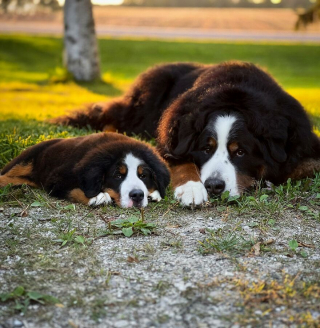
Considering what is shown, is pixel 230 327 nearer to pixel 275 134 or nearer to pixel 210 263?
pixel 210 263

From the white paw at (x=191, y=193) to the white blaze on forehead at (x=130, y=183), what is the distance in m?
0.34

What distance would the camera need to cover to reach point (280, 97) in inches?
222

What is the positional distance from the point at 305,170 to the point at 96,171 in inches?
90.2

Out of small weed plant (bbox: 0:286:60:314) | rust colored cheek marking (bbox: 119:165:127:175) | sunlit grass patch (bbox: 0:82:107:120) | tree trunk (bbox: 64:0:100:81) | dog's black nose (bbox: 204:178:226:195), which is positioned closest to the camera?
small weed plant (bbox: 0:286:60:314)

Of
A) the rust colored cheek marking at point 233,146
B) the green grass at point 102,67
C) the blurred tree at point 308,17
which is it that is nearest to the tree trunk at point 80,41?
the green grass at point 102,67

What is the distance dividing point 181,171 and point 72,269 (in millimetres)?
2066

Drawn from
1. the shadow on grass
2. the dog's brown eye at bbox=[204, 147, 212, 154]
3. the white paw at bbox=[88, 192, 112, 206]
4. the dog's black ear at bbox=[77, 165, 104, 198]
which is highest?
the dog's brown eye at bbox=[204, 147, 212, 154]

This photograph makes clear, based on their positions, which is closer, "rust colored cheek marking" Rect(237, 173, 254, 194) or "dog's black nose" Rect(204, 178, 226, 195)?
"dog's black nose" Rect(204, 178, 226, 195)

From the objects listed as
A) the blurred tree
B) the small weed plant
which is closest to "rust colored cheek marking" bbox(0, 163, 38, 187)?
the small weed plant

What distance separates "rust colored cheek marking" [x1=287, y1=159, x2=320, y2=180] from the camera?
5.59 m

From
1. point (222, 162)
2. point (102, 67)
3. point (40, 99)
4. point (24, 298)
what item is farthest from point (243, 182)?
point (102, 67)

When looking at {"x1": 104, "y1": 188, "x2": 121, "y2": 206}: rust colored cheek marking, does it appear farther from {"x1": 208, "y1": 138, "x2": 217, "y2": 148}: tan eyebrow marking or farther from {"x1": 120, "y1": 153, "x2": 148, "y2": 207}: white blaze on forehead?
{"x1": 208, "y1": 138, "x2": 217, "y2": 148}: tan eyebrow marking

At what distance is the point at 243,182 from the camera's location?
5.09m

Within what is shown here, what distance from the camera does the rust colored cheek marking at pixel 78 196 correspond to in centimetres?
479
